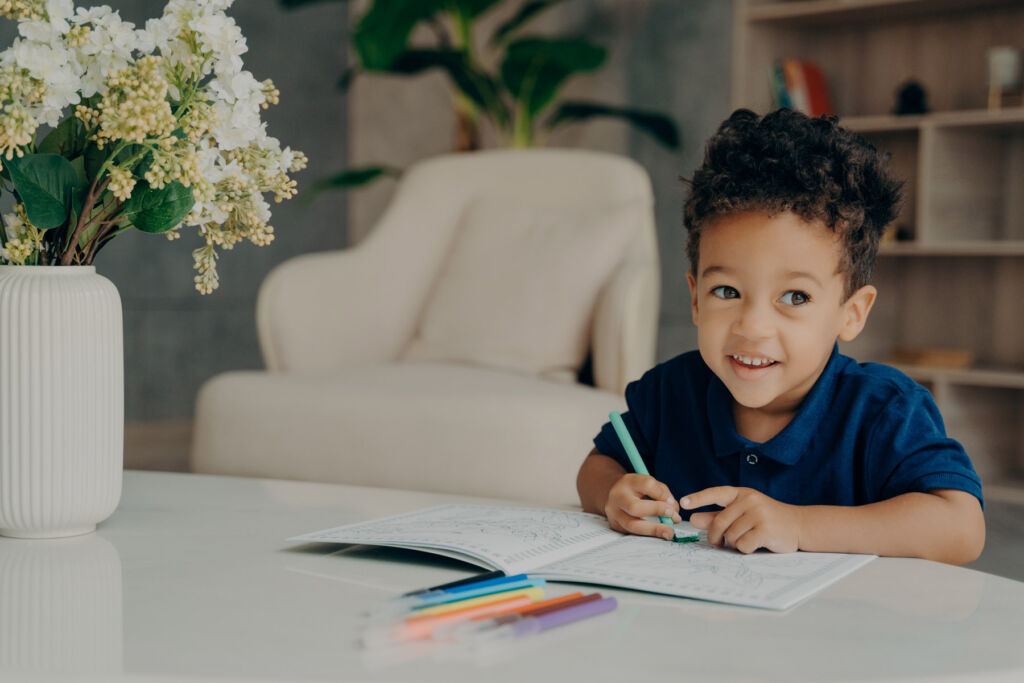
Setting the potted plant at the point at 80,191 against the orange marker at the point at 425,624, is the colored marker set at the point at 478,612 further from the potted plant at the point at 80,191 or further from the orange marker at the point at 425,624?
the potted plant at the point at 80,191

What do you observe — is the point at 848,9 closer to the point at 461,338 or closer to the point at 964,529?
→ the point at 461,338

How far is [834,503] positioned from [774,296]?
0.18m

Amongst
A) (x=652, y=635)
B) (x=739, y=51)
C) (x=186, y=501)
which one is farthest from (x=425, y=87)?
(x=652, y=635)

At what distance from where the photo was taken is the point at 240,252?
12.2ft

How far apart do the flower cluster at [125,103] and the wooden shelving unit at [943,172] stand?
2.17 meters

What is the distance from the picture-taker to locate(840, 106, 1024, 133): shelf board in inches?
99.1

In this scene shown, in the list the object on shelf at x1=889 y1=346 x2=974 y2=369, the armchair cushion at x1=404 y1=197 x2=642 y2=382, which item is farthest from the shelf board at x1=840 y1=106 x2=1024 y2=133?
→ the armchair cushion at x1=404 y1=197 x2=642 y2=382

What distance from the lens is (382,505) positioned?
3.06 feet

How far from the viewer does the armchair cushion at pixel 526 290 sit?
1.99 metres

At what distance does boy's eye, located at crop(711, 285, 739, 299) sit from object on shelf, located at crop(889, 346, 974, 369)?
2025 millimetres

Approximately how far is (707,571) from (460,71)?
2.59 m

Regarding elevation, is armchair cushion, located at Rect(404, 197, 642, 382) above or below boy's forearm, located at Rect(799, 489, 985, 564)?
above

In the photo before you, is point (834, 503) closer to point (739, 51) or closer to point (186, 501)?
point (186, 501)

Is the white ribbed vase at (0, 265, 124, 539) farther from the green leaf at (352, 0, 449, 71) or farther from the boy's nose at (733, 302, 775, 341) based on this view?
the green leaf at (352, 0, 449, 71)
